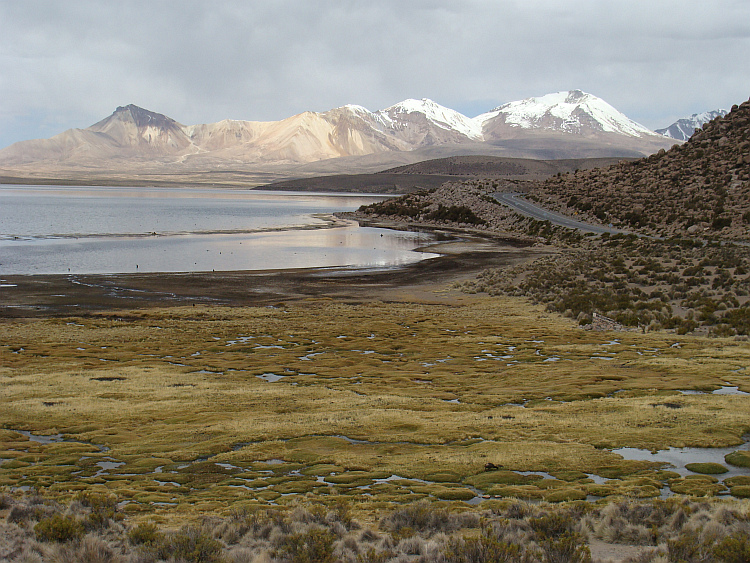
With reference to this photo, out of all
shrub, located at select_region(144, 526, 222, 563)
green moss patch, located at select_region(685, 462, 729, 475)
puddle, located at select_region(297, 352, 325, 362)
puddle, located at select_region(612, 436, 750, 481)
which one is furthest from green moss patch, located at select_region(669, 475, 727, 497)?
puddle, located at select_region(297, 352, 325, 362)

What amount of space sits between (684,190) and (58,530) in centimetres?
8047

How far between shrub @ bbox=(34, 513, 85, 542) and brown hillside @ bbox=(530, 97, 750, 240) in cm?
5682

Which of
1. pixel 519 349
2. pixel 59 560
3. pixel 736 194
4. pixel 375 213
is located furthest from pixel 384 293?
pixel 375 213

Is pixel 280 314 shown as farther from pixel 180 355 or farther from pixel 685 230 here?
pixel 685 230

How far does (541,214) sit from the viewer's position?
90.8 metres

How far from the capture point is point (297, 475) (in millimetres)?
10797

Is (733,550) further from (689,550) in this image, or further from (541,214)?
(541,214)

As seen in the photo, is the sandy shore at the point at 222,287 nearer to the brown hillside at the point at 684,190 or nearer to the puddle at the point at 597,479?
the brown hillside at the point at 684,190

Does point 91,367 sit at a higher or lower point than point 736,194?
lower

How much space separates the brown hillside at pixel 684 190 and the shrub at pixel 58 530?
186 ft

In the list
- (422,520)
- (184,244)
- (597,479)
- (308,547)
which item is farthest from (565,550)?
(184,244)

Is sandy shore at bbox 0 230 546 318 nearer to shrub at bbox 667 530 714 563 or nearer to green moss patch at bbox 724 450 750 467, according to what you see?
green moss patch at bbox 724 450 750 467

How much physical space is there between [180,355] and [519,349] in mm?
12248

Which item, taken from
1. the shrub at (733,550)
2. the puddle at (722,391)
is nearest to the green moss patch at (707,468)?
the shrub at (733,550)
